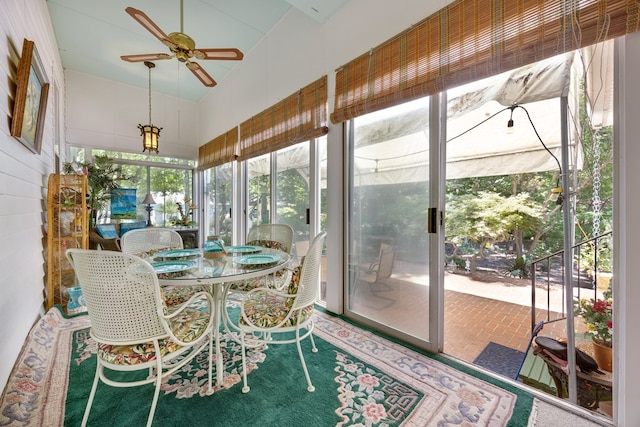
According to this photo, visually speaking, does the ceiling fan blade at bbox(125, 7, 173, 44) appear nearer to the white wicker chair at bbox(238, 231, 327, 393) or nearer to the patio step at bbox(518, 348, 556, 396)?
the white wicker chair at bbox(238, 231, 327, 393)

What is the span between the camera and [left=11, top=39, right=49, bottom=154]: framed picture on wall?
1.75 m

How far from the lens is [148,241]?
2.39 meters

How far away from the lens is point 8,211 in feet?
5.60

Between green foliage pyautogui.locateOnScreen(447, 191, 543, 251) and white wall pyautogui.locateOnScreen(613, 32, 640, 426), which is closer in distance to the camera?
white wall pyautogui.locateOnScreen(613, 32, 640, 426)

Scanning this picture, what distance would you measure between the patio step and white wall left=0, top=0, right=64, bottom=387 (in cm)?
338

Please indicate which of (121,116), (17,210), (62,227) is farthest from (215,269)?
(121,116)

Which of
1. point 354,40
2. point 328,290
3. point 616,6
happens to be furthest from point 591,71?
point 328,290

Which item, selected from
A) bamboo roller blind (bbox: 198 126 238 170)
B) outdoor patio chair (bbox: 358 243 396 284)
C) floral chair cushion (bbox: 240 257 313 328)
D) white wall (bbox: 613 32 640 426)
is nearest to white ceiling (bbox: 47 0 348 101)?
bamboo roller blind (bbox: 198 126 238 170)

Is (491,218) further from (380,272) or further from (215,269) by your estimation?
(215,269)

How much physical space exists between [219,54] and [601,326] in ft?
11.4

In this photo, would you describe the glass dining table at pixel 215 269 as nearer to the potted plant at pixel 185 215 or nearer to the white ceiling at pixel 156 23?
the white ceiling at pixel 156 23

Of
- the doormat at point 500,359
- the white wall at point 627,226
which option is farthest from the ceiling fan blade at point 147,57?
the doormat at point 500,359

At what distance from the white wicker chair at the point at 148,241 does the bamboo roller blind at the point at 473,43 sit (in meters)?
2.06

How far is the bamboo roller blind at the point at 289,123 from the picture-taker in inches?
107
